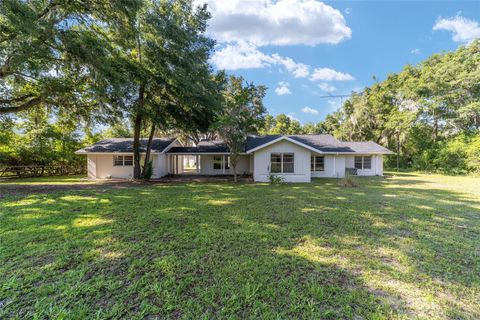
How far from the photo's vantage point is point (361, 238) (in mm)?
4859

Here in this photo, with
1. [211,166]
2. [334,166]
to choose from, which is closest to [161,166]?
[211,166]

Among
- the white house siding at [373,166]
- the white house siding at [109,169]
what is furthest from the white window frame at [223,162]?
the white house siding at [373,166]

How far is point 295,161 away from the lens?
582 inches

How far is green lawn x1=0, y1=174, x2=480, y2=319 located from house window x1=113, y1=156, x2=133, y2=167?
1097 cm

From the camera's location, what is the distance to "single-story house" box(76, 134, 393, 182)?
48.5 ft

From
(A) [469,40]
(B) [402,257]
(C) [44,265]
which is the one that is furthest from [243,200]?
(A) [469,40]

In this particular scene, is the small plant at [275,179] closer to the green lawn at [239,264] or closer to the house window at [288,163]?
the house window at [288,163]

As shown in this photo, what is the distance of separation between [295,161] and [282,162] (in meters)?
0.84

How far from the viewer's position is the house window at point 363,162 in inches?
780

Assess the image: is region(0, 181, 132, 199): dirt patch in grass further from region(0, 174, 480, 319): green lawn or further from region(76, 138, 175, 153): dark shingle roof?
region(76, 138, 175, 153): dark shingle roof

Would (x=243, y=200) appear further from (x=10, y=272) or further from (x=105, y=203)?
(x=10, y=272)

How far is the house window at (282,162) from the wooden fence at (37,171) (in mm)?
18396

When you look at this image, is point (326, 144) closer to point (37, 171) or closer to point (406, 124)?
point (406, 124)

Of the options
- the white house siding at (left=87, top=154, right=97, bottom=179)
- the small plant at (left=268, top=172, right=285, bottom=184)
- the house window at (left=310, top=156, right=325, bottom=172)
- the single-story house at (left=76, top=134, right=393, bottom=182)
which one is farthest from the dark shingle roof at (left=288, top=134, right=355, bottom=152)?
the white house siding at (left=87, top=154, right=97, bottom=179)
